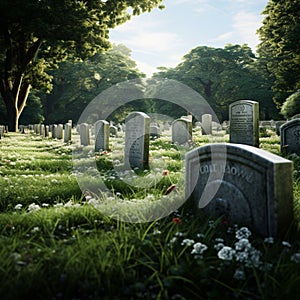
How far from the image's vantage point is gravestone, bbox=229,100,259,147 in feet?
32.8

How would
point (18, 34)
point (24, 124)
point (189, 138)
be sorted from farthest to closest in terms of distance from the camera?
point (24, 124) → point (18, 34) → point (189, 138)

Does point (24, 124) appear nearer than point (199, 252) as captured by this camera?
No

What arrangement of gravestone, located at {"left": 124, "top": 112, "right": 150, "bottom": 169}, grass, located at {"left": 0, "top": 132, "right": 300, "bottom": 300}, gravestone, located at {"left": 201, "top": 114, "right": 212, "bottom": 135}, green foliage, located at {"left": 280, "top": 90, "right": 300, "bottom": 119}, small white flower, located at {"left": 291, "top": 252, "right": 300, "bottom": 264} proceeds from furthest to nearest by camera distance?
green foliage, located at {"left": 280, "top": 90, "right": 300, "bottom": 119} < gravestone, located at {"left": 201, "top": 114, "right": 212, "bottom": 135} < gravestone, located at {"left": 124, "top": 112, "right": 150, "bottom": 169} < small white flower, located at {"left": 291, "top": 252, "right": 300, "bottom": 264} < grass, located at {"left": 0, "top": 132, "right": 300, "bottom": 300}

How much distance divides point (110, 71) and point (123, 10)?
35106mm

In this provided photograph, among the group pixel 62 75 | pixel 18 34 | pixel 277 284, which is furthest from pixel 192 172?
pixel 62 75

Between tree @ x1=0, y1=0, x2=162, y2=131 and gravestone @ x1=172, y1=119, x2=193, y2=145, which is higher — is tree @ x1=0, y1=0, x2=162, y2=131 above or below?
above

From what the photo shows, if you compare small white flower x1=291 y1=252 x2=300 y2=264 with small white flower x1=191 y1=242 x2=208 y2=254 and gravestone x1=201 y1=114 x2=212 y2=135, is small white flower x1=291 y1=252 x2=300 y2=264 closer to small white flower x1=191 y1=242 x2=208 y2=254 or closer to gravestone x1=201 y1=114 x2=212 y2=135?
small white flower x1=191 y1=242 x2=208 y2=254

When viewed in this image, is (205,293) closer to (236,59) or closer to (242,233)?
(242,233)

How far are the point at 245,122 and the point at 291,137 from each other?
170 cm

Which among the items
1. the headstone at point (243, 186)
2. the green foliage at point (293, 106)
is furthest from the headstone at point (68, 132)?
the green foliage at point (293, 106)

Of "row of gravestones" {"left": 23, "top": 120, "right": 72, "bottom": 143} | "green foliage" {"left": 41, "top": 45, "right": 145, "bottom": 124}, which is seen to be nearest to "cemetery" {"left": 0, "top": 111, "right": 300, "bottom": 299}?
"row of gravestones" {"left": 23, "top": 120, "right": 72, "bottom": 143}

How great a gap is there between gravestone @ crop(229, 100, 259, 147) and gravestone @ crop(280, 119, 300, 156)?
41.0 inches

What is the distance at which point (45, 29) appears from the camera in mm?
17016

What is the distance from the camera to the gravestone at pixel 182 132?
1361 cm
